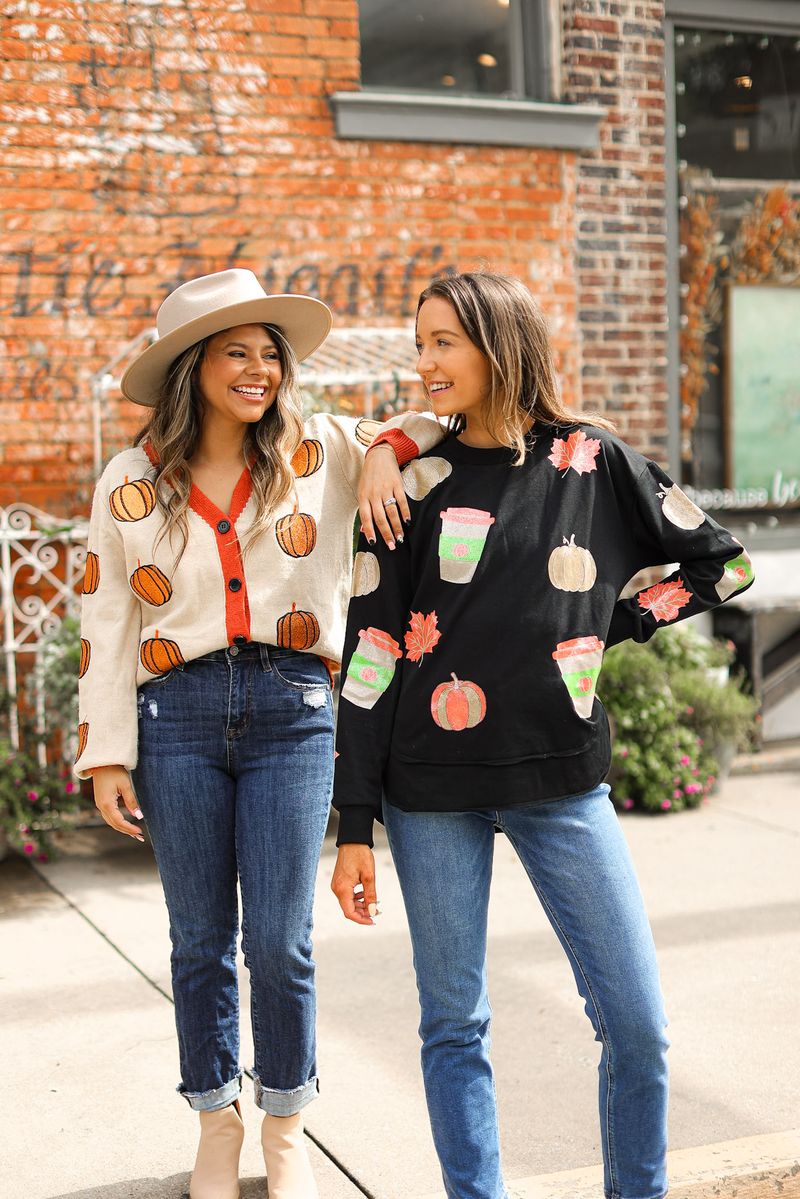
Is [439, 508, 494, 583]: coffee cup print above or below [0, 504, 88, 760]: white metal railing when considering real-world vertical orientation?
above

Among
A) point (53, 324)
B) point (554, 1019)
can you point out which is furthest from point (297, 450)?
point (53, 324)

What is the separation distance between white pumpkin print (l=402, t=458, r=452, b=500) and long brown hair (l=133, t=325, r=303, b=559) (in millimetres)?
397

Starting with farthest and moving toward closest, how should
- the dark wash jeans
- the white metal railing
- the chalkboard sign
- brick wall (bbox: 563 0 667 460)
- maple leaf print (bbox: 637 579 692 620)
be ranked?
the chalkboard sign
brick wall (bbox: 563 0 667 460)
the white metal railing
the dark wash jeans
maple leaf print (bbox: 637 579 692 620)

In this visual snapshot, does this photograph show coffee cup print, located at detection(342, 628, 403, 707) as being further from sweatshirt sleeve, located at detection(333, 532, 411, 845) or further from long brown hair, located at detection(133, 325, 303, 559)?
long brown hair, located at detection(133, 325, 303, 559)

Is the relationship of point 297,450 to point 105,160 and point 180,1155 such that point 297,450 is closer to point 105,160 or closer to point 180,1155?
point 180,1155

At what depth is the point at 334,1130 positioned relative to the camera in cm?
313

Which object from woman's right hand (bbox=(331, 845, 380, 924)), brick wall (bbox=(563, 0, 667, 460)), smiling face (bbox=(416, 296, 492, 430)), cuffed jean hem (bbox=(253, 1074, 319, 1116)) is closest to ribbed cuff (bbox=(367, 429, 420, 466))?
smiling face (bbox=(416, 296, 492, 430))

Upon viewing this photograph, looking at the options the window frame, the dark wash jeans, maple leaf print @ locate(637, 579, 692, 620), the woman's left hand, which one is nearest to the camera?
the woman's left hand

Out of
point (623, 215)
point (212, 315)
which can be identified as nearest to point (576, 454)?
point (212, 315)

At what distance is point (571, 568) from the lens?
232 cm

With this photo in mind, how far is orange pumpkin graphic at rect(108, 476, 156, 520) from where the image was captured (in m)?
2.68

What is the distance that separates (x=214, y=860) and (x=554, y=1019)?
152 cm

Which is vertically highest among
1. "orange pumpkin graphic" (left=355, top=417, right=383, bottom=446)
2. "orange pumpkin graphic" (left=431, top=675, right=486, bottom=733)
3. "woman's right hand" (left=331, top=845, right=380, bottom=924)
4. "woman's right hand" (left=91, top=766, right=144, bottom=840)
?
"orange pumpkin graphic" (left=355, top=417, right=383, bottom=446)

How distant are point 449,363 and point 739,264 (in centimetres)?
543
